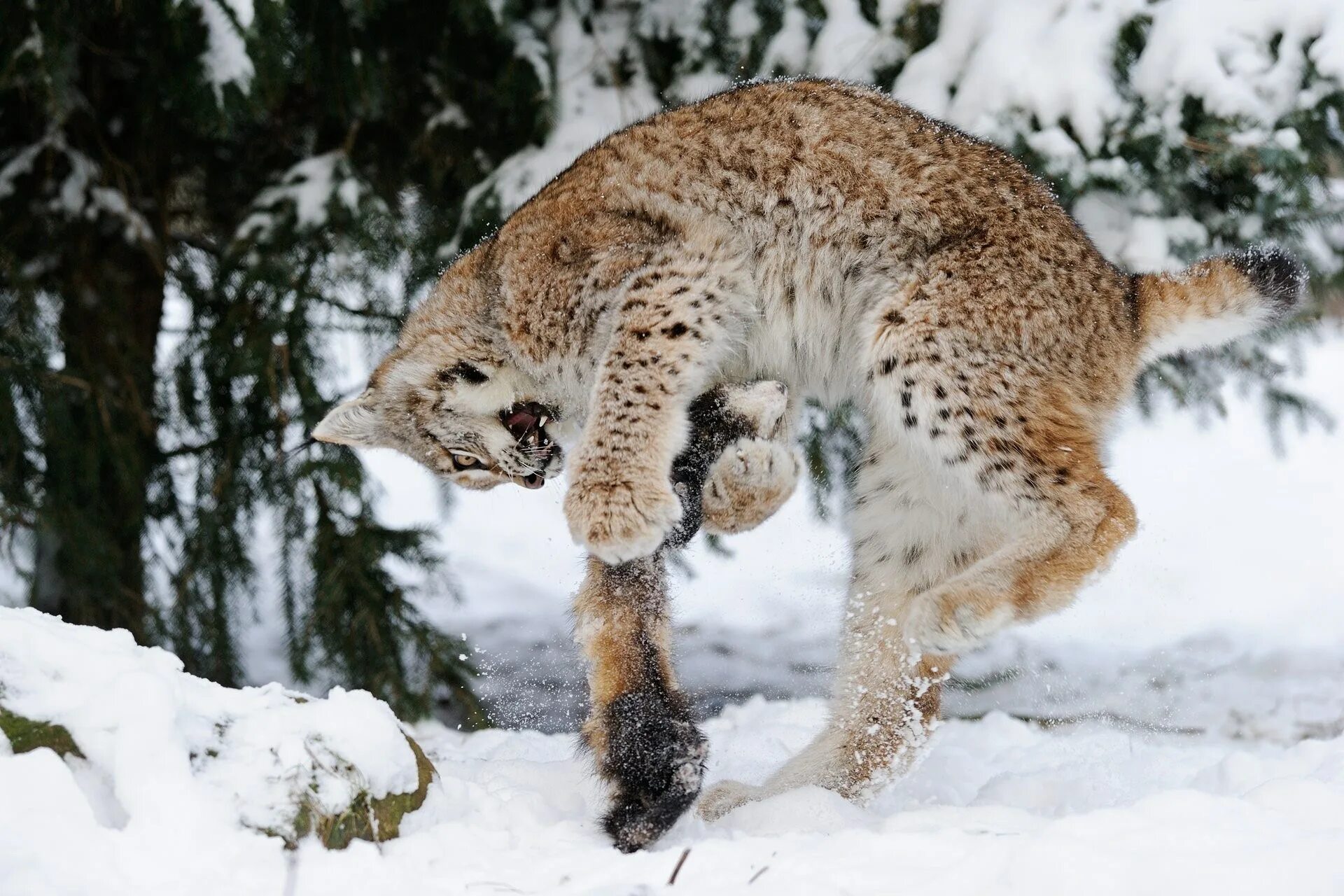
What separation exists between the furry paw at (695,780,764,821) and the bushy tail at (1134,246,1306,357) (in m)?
1.64

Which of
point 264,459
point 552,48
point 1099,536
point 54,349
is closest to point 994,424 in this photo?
point 1099,536

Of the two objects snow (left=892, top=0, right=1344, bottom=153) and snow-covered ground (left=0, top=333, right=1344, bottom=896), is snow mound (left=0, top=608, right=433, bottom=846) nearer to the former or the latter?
snow-covered ground (left=0, top=333, right=1344, bottom=896)

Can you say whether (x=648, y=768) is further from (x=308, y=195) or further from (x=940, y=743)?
(x=308, y=195)

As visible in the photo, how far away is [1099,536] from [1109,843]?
49.7 inches

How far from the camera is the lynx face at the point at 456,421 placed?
383cm

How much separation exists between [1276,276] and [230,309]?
11.6 feet

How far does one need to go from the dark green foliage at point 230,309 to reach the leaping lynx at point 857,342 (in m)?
0.88

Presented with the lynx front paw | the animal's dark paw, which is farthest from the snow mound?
the lynx front paw

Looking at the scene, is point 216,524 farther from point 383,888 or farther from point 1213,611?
point 1213,611

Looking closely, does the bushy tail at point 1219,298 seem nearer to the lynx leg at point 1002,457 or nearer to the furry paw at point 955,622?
the lynx leg at point 1002,457

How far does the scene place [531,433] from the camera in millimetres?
3834

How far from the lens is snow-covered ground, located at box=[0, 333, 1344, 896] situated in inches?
79.2

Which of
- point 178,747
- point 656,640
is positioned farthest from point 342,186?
point 178,747

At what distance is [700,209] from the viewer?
3.70 meters
